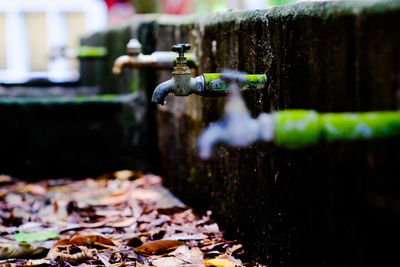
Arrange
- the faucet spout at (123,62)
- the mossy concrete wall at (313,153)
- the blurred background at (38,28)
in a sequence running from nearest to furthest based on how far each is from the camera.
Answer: the mossy concrete wall at (313,153)
the faucet spout at (123,62)
the blurred background at (38,28)

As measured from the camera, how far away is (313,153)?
6.04 feet

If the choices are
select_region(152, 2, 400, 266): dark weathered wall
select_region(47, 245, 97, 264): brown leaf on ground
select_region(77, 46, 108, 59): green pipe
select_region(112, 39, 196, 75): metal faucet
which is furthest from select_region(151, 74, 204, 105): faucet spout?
select_region(77, 46, 108, 59): green pipe

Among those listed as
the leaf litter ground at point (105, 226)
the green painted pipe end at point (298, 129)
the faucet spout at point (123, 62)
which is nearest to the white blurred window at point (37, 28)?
the leaf litter ground at point (105, 226)

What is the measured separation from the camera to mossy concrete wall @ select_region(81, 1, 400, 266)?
4.92 ft

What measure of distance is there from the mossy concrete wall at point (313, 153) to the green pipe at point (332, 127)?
8 cm

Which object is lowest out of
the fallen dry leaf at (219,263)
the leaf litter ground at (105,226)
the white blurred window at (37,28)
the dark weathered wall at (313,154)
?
the leaf litter ground at (105,226)

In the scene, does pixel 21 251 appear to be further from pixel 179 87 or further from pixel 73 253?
pixel 179 87

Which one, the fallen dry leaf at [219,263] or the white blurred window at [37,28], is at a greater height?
the white blurred window at [37,28]

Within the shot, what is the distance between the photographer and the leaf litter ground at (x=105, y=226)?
2.47 metres

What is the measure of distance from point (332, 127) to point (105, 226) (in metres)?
1.97

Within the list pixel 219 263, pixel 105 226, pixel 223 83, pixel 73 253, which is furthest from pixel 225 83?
pixel 105 226

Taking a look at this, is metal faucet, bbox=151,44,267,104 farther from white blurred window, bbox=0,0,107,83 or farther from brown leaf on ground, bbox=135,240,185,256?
white blurred window, bbox=0,0,107,83

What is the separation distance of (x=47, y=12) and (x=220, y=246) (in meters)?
11.6

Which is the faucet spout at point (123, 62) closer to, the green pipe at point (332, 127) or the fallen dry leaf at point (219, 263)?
the fallen dry leaf at point (219, 263)
